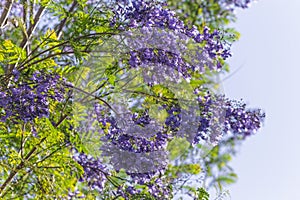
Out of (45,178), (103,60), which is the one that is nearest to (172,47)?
(103,60)

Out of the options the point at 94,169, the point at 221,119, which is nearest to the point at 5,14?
the point at 94,169

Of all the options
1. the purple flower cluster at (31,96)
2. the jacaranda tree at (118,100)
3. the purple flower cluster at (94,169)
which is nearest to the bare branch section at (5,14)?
the jacaranda tree at (118,100)

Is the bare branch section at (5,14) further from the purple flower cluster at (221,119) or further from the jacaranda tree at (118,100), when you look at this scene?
the purple flower cluster at (221,119)

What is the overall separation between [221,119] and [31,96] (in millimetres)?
975

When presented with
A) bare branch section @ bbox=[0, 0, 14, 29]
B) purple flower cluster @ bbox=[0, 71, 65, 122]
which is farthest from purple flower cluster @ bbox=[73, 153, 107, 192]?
bare branch section @ bbox=[0, 0, 14, 29]

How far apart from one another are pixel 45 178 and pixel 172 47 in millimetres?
1151

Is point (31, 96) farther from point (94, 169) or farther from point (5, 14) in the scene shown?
point (94, 169)

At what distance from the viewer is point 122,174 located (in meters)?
3.95

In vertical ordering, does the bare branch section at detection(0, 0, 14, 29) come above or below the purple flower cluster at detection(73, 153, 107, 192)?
above

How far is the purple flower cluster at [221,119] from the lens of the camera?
310 centimetres

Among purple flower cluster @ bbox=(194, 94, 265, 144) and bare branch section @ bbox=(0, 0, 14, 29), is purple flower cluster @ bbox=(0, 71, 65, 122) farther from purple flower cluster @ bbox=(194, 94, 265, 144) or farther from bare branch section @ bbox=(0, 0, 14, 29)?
purple flower cluster @ bbox=(194, 94, 265, 144)

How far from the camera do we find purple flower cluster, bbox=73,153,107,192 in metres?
3.70

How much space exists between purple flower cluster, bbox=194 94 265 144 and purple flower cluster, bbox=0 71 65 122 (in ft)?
2.42

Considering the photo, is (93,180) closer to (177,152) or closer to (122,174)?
(122,174)
